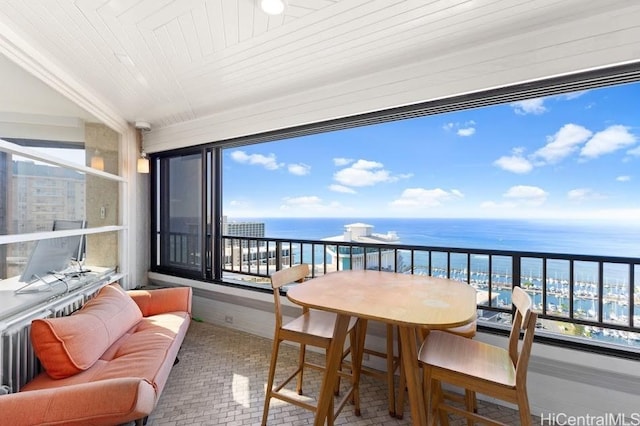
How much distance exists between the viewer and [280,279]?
1860mm

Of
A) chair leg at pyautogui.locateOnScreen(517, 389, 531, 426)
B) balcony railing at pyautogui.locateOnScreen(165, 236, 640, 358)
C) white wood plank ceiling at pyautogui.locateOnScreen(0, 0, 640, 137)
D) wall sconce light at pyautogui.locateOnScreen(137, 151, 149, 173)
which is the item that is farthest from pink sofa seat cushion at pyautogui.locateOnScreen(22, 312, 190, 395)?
white wood plank ceiling at pyautogui.locateOnScreen(0, 0, 640, 137)

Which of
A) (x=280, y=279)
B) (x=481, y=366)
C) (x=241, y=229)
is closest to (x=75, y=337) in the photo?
(x=280, y=279)

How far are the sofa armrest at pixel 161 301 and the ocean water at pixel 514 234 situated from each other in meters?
1.22

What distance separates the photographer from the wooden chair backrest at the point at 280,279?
1753mm

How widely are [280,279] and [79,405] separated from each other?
1.10m

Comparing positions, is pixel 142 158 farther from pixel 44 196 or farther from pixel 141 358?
pixel 141 358

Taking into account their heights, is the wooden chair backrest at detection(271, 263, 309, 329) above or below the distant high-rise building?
below

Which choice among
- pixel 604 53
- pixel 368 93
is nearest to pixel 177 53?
pixel 368 93

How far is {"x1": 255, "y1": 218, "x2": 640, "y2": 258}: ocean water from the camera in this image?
2.16m

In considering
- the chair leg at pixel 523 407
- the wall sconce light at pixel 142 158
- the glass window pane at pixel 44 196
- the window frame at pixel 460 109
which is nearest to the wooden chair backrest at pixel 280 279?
the window frame at pixel 460 109

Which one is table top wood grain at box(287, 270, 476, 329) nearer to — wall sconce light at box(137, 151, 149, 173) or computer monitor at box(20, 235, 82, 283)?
computer monitor at box(20, 235, 82, 283)

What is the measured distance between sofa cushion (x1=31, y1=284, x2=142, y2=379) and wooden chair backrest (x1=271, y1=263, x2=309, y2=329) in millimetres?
1173

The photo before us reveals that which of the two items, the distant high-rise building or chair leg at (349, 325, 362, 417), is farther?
the distant high-rise building

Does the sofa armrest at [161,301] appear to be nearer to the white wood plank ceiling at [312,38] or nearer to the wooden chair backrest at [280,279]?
the wooden chair backrest at [280,279]
